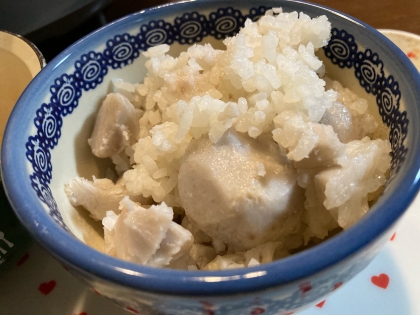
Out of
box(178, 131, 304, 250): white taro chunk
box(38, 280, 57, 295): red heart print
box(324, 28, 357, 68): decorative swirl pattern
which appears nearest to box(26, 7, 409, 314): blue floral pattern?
box(324, 28, 357, 68): decorative swirl pattern

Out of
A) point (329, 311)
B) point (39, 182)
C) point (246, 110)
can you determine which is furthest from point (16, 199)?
point (329, 311)

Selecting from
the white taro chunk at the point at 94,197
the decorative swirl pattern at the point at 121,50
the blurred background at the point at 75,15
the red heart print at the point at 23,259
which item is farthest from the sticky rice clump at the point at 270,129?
the blurred background at the point at 75,15

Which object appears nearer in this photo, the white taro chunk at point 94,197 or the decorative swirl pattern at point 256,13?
the white taro chunk at point 94,197

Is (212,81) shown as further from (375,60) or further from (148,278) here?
(148,278)

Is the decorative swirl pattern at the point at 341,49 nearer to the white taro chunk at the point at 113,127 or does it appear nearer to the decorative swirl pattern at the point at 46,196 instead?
Result: the white taro chunk at the point at 113,127

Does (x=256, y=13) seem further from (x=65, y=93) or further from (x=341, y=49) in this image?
(x=65, y=93)

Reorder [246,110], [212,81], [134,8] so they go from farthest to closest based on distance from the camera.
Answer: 1. [134,8]
2. [212,81]
3. [246,110]
